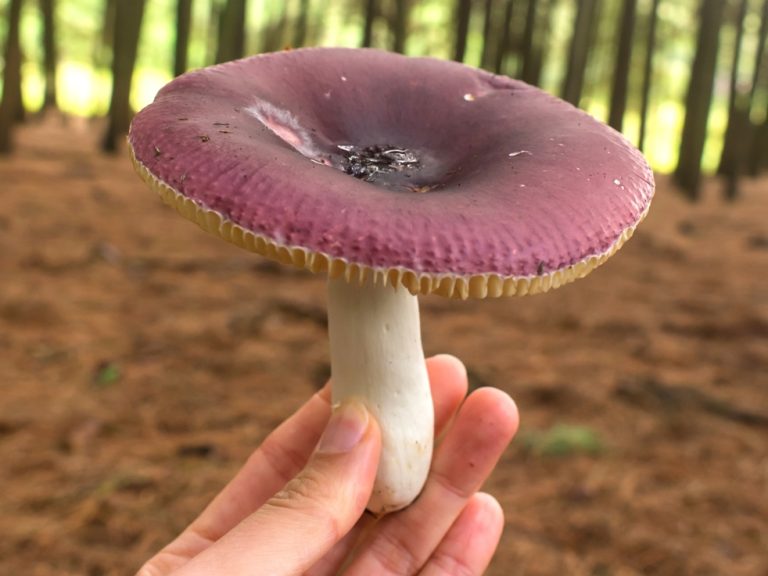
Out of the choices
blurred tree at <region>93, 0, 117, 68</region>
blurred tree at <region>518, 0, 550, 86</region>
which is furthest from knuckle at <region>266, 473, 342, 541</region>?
blurred tree at <region>93, 0, 117, 68</region>

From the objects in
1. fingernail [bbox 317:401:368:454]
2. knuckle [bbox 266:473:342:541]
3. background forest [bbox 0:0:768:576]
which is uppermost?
fingernail [bbox 317:401:368:454]

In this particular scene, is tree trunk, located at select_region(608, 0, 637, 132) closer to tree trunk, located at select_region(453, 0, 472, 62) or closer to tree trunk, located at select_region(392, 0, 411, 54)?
tree trunk, located at select_region(453, 0, 472, 62)

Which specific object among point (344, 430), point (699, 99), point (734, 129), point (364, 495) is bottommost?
point (734, 129)

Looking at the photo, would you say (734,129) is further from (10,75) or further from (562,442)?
(10,75)

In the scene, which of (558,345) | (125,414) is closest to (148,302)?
(125,414)

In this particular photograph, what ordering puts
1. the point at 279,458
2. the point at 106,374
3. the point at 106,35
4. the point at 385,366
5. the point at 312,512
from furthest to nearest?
the point at 106,35 < the point at 106,374 < the point at 279,458 < the point at 385,366 < the point at 312,512

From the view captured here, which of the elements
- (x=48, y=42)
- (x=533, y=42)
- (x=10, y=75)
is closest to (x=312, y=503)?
(x=10, y=75)

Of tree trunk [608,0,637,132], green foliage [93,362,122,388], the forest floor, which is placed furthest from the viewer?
tree trunk [608,0,637,132]
